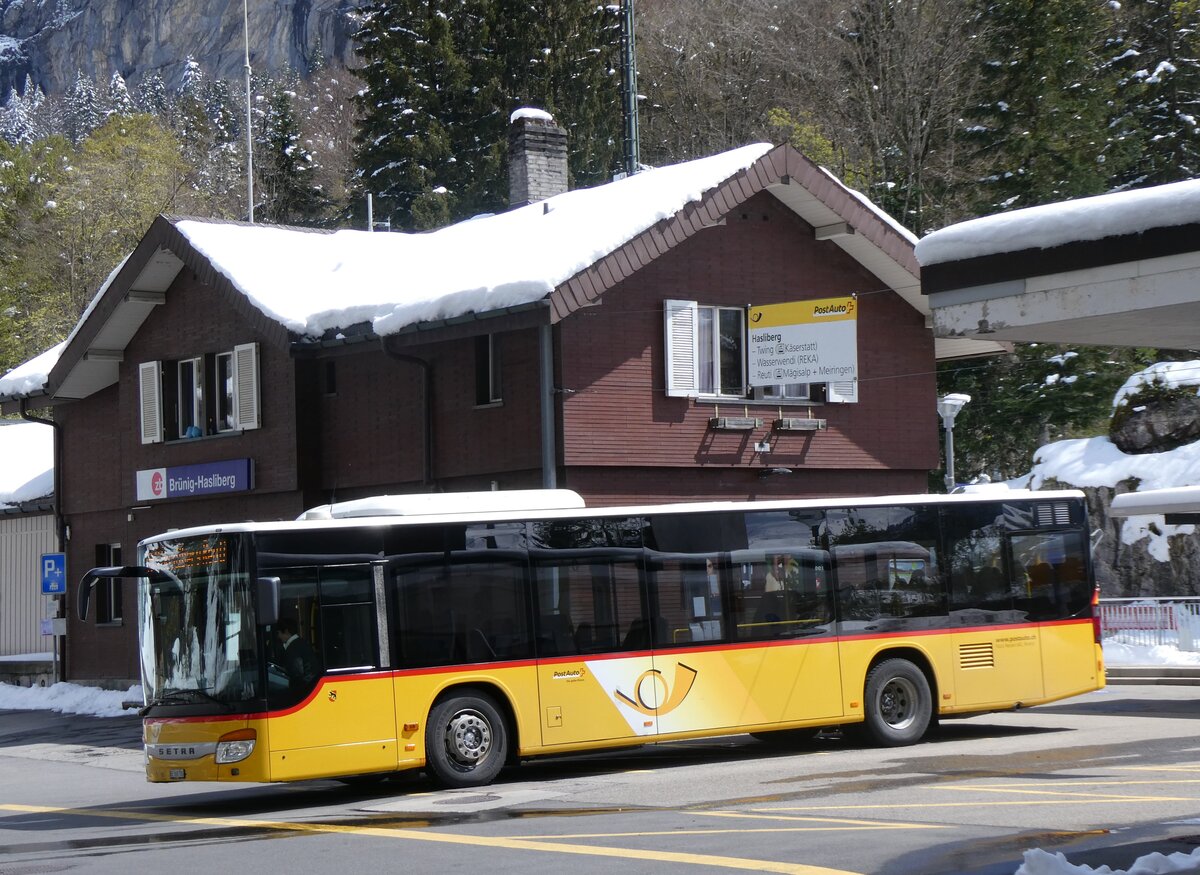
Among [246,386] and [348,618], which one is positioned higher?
[246,386]

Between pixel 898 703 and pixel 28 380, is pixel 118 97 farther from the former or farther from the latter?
pixel 898 703

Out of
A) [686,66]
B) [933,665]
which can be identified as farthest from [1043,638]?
[686,66]

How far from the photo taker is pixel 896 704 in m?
18.2

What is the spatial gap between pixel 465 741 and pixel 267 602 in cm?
242

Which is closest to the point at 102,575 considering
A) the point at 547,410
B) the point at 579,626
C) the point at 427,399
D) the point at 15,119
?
the point at 579,626

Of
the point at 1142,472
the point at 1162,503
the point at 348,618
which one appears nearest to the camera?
the point at 348,618

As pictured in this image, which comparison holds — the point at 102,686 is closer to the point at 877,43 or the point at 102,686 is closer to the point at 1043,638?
the point at 1043,638

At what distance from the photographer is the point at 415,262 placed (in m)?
28.5

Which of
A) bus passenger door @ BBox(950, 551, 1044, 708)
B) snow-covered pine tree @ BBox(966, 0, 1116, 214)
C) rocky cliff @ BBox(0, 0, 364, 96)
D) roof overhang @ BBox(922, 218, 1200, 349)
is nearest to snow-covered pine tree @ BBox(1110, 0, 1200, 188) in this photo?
snow-covered pine tree @ BBox(966, 0, 1116, 214)

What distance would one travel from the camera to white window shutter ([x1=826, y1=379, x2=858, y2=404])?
26.5m

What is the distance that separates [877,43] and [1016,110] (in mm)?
4268

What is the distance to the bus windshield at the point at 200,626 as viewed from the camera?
14.9m

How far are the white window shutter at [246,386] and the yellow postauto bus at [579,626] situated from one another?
11.6m

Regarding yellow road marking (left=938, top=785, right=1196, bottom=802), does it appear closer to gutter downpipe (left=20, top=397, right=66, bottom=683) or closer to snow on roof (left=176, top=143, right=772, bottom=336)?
snow on roof (left=176, top=143, right=772, bottom=336)
